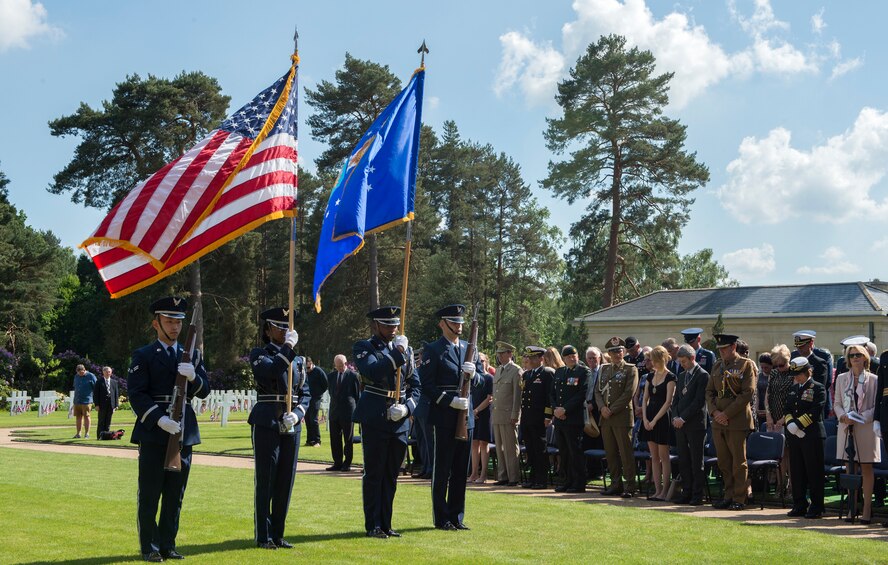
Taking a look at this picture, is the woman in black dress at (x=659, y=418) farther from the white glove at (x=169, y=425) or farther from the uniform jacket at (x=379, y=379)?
the white glove at (x=169, y=425)

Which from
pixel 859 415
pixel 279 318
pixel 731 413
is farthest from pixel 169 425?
pixel 859 415

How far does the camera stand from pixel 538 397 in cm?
1502

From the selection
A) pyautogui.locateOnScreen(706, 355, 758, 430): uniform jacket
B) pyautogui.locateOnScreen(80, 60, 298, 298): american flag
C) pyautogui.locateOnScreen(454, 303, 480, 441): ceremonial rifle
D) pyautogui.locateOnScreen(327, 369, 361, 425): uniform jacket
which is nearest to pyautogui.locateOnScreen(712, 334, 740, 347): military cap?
pyautogui.locateOnScreen(706, 355, 758, 430): uniform jacket

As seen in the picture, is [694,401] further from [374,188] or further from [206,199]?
[206,199]

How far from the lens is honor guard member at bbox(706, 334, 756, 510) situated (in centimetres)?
1213

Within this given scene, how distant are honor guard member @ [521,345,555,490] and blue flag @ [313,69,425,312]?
17.7ft

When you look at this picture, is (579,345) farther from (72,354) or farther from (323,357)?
(72,354)

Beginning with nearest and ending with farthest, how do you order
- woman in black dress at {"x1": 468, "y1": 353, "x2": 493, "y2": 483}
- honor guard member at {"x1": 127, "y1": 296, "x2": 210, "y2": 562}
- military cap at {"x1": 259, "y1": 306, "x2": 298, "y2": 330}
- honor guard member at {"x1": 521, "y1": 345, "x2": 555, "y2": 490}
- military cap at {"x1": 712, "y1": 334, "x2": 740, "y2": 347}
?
honor guard member at {"x1": 127, "y1": 296, "x2": 210, "y2": 562}, military cap at {"x1": 259, "y1": 306, "x2": 298, "y2": 330}, military cap at {"x1": 712, "y1": 334, "x2": 740, "y2": 347}, honor guard member at {"x1": 521, "y1": 345, "x2": 555, "y2": 490}, woman in black dress at {"x1": 468, "y1": 353, "x2": 493, "y2": 483}

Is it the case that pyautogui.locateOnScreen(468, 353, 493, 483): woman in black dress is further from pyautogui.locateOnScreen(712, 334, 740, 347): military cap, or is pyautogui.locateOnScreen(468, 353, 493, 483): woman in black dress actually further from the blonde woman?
the blonde woman

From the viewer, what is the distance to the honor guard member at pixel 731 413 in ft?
39.8

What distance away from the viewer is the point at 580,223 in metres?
50.0

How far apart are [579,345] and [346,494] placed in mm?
33236

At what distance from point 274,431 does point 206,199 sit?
2466 millimetres

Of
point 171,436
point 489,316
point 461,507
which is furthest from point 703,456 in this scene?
point 489,316
